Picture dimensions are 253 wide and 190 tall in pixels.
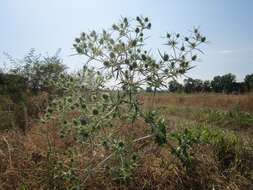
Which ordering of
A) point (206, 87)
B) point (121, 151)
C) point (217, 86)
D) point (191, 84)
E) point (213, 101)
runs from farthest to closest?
point (217, 86) < point (206, 87) < point (213, 101) < point (191, 84) < point (121, 151)

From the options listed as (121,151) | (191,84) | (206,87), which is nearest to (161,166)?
(121,151)

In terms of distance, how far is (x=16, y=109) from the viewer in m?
8.04

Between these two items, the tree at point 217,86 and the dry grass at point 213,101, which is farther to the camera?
the tree at point 217,86

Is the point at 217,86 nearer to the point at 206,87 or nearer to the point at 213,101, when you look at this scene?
the point at 206,87

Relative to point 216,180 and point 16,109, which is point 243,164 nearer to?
point 216,180

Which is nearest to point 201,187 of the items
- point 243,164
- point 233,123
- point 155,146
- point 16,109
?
point 243,164

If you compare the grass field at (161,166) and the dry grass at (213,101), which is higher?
the dry grass at (213,101)

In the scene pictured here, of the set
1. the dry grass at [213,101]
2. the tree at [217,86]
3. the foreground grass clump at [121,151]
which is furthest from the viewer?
the tree at [217,86]

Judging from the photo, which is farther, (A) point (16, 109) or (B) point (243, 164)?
(A) point (16, 109)

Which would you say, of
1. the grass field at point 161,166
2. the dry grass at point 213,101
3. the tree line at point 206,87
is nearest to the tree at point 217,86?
the tree line at point 206,87

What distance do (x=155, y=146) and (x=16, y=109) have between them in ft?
14.1

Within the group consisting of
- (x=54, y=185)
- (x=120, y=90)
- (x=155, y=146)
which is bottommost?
(x=54, y=185)

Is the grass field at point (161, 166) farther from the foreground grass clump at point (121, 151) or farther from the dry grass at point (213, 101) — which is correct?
the dry grass at point (213, 101)

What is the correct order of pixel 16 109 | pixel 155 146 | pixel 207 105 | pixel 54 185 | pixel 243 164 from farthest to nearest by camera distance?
pixel 207 105 < pixel 16 109 < pixel 155 146 < pixel 243 164 < pixel 54 185
